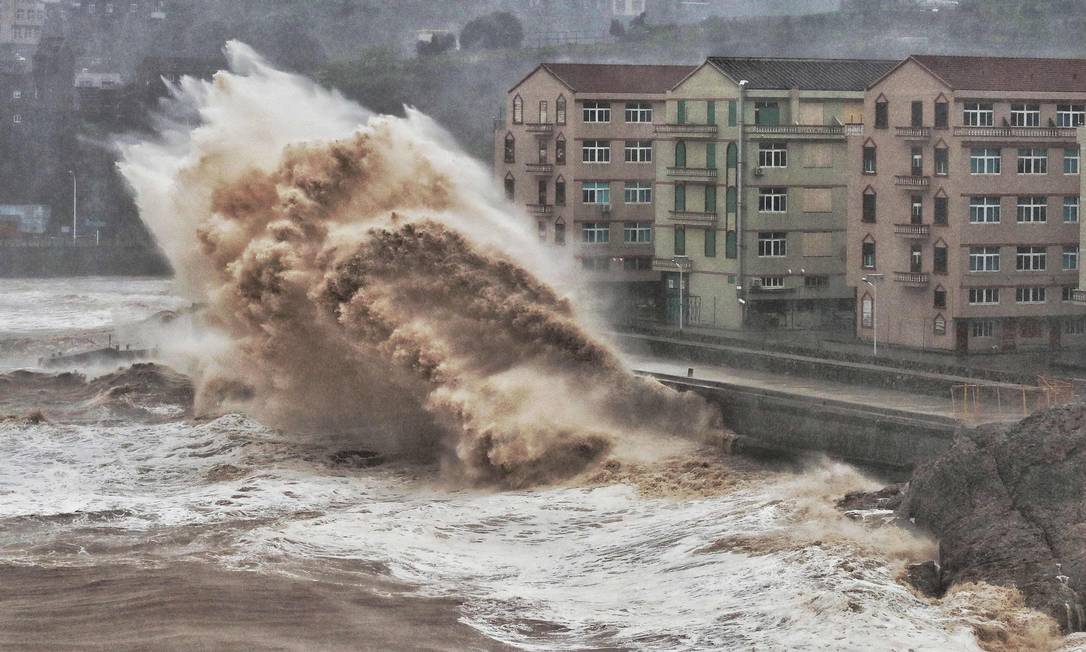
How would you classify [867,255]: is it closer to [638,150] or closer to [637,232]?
[637,232]

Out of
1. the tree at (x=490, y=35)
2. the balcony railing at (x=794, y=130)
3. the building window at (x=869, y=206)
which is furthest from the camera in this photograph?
Result: the tree at (x=490, y=35)

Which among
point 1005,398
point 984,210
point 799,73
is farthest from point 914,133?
point 1005,398

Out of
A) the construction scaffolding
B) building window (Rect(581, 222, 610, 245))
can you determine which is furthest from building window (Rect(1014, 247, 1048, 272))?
building window (Rect(581, 222, 610, 245))

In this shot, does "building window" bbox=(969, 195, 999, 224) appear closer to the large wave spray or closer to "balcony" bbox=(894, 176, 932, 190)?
"balcony" bbox=(894, 176, 932, 190)

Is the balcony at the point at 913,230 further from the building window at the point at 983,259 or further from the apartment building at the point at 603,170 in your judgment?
the apartment building at the point at 603,170

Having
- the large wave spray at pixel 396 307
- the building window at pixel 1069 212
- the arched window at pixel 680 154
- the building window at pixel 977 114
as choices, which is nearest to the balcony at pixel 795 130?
the arched window at pixel 680 154
